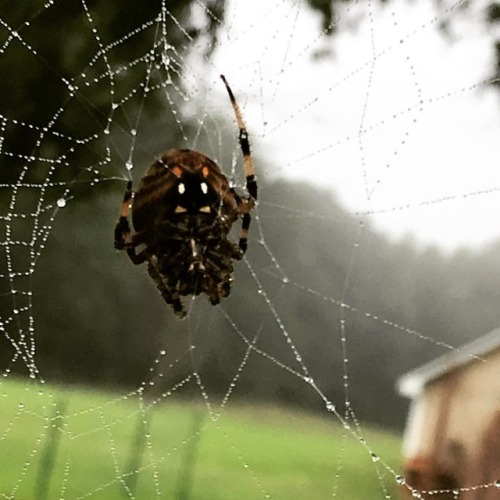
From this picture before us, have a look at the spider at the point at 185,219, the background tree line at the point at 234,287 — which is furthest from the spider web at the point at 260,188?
the spider at the point at 185,219

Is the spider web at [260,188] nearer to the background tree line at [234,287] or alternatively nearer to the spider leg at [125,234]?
the background tree line at [234,287]

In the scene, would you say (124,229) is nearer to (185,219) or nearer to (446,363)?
(185,219)

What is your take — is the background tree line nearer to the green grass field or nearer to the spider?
the green grass field

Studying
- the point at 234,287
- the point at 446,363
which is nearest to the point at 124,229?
the point at 234,287

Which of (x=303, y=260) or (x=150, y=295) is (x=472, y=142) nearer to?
(x=303, y=260)

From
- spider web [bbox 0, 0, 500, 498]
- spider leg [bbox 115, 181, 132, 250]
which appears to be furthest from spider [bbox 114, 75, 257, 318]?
spider web [bbox 0, 0, 500, 498]

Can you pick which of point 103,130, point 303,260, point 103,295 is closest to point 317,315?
point 303,260

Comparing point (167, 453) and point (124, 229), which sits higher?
point (124, 229)
